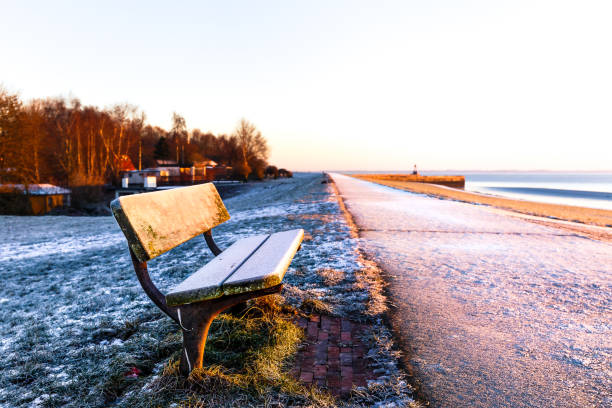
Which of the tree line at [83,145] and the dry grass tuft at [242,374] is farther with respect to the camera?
Answer: the tree line at [83,145]

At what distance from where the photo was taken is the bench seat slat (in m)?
→ 1.69

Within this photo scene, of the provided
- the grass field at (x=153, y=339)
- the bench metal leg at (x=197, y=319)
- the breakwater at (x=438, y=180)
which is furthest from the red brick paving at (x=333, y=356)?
the breakwater at (x=438, y=180)

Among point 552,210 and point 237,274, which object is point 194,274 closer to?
point 237,274

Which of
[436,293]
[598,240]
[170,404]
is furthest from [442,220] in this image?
[170,404]

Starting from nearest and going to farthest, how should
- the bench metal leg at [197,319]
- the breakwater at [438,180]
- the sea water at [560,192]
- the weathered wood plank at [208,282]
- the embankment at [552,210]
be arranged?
1. the weathered wood plank at [208,282]
2. the bench metal leg at [197,319]
3. the embankment at [552,210]
4. the sea water at [560,192]
5. the breakwater at [438,180]

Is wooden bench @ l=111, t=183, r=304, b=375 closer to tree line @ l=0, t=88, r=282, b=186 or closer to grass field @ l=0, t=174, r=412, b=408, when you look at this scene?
grass field @ l=0, t=174, r=412, b=408

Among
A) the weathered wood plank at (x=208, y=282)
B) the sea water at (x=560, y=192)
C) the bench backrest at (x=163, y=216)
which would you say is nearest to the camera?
the weathered wood plank at (x=208, y=282)

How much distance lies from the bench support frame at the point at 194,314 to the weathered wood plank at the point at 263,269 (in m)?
0.09

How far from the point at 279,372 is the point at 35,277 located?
443 cm

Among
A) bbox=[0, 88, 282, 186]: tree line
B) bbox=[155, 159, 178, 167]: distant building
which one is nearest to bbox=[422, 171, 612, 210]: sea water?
bbox=[0, 88, 282, 186]: tree line

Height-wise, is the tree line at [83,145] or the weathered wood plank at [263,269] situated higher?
the tree line at [83,145]

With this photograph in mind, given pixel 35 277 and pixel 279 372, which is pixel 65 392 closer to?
pixel 279 372

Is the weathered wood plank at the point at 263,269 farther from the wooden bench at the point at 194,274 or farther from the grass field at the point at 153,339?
the grass field at the point at 153,339

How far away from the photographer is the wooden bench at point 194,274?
1.71 m
